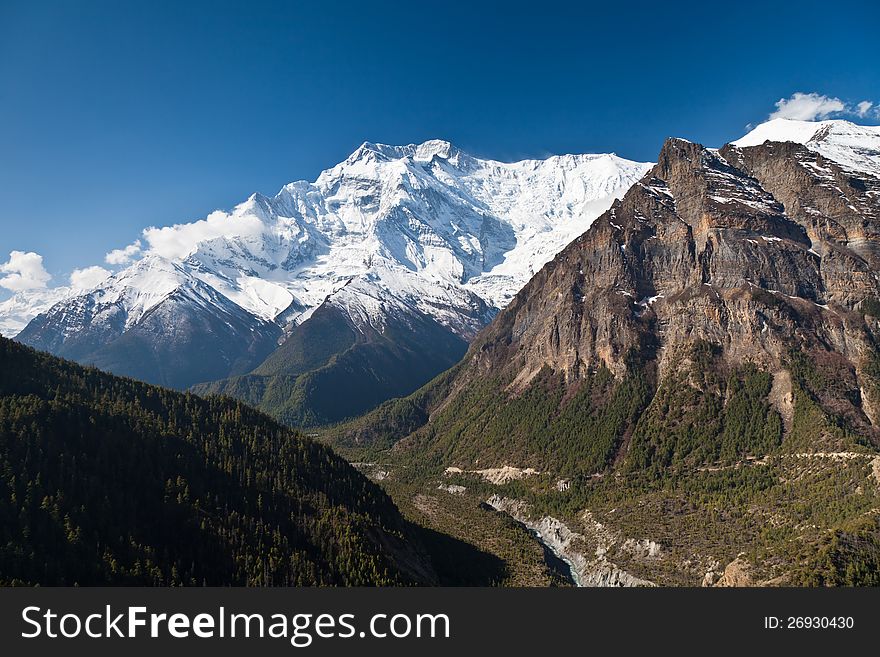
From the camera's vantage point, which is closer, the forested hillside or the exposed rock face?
the forested hillside

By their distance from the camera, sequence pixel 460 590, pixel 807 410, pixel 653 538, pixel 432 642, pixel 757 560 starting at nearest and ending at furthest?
pixel 432 642
pixel 460 590
pixel 757 560
pixel 653 538
pixel 807 410

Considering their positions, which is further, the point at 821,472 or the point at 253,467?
the point at 821,472

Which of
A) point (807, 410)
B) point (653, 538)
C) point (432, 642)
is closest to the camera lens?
point (432, 642)

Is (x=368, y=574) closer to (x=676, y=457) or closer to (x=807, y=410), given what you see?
(x=676, y=457)

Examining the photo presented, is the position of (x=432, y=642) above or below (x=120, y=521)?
below

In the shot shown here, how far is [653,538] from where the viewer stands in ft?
497

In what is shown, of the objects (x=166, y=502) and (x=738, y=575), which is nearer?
(x=738, y=575)

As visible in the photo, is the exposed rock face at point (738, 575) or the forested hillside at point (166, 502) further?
the exposed rock face at point (738, 575)

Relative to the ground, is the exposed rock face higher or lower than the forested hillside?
lower

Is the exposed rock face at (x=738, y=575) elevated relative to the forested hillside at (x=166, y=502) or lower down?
lower down

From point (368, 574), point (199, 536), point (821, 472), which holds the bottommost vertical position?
point (368, 574)

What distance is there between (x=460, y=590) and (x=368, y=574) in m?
52.1

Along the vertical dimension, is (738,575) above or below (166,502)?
below

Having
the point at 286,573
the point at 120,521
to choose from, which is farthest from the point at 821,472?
the point at 120,521
